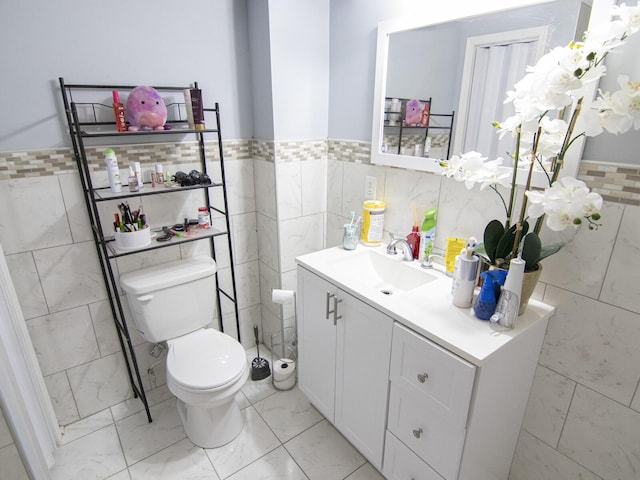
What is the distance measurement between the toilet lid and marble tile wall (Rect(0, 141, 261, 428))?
351 mm

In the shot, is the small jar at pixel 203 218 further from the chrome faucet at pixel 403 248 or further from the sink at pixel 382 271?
the chrome faucet at pixel 403 248

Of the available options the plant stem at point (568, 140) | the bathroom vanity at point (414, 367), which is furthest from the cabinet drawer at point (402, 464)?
the plant stem at point (568, 140)

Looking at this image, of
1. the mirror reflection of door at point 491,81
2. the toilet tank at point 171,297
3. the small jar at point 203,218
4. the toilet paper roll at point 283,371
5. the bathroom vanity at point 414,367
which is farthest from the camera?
the toilet paper roll at point 283,371

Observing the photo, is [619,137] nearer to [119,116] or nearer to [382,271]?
[382,271]

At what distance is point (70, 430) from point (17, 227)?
3.43 feet

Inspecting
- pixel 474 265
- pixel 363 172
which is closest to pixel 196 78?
pixel 363 172

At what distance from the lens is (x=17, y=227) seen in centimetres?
149

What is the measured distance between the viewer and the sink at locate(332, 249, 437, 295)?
1557 mm

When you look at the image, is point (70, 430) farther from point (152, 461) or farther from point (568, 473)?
point (568, 473)

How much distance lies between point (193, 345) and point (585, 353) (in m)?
1.59

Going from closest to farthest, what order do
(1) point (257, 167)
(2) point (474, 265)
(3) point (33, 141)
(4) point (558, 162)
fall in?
1. (4) point (558, 162)
2. (2) point (474, 265)
3. (3) point (33, 141)
4. (1) point (257, 167)

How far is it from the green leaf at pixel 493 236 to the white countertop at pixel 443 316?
0.20 metres

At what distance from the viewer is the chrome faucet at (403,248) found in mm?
1621

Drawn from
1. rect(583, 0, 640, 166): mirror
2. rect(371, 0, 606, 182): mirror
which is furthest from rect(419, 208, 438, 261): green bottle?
rect(583, 0, 640, 166): mirror
